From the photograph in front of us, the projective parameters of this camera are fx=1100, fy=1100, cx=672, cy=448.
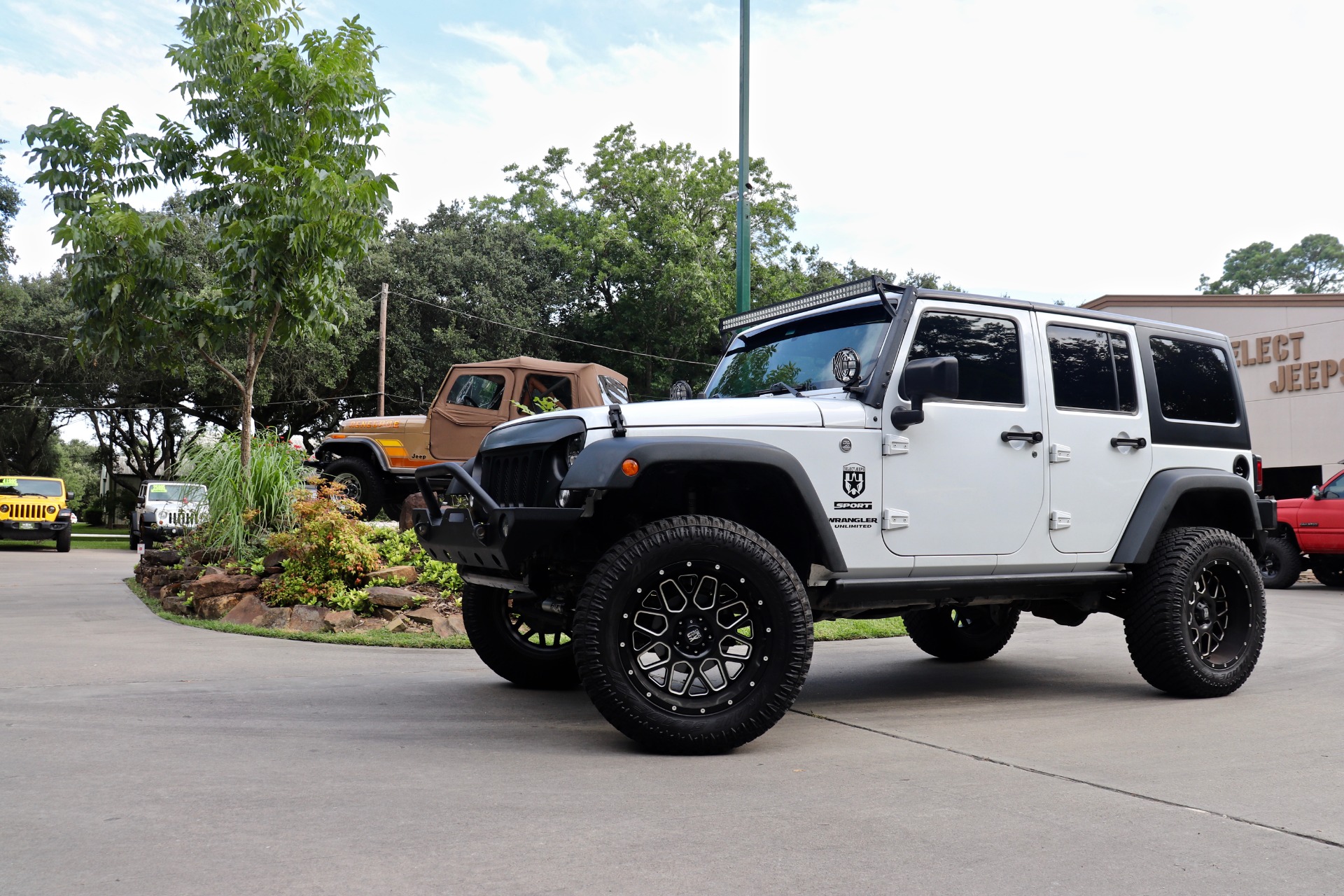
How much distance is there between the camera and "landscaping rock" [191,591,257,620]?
9.89m

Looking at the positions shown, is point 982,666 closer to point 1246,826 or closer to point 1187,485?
point 1187,485

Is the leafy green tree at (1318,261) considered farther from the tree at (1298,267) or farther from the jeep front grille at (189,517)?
the jeep front grille at (189,517)

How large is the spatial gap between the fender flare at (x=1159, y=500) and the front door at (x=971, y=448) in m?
0.69

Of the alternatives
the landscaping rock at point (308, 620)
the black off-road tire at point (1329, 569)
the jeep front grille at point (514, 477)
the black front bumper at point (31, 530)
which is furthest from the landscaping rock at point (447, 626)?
the black front bumper at point (31, 530)

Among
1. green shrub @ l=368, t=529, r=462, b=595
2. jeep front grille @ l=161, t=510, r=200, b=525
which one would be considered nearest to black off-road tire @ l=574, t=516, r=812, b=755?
green shrub @ l=368, t=529, r=462, b=595

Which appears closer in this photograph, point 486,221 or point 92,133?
point 92,133

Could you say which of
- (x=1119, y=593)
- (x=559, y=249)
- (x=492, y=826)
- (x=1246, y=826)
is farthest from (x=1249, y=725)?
(x=559, y=249)

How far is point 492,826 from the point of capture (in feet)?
11.9

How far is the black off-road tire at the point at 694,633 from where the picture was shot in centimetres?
464

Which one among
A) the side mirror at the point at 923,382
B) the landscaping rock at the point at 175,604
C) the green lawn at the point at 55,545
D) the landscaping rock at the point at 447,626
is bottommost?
the green lawn at the point at 55,545

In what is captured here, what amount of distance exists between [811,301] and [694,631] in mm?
2205

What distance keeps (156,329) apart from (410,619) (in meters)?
5.21

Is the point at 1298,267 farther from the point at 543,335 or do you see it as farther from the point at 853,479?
the point at 853,479

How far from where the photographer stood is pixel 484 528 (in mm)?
4988
